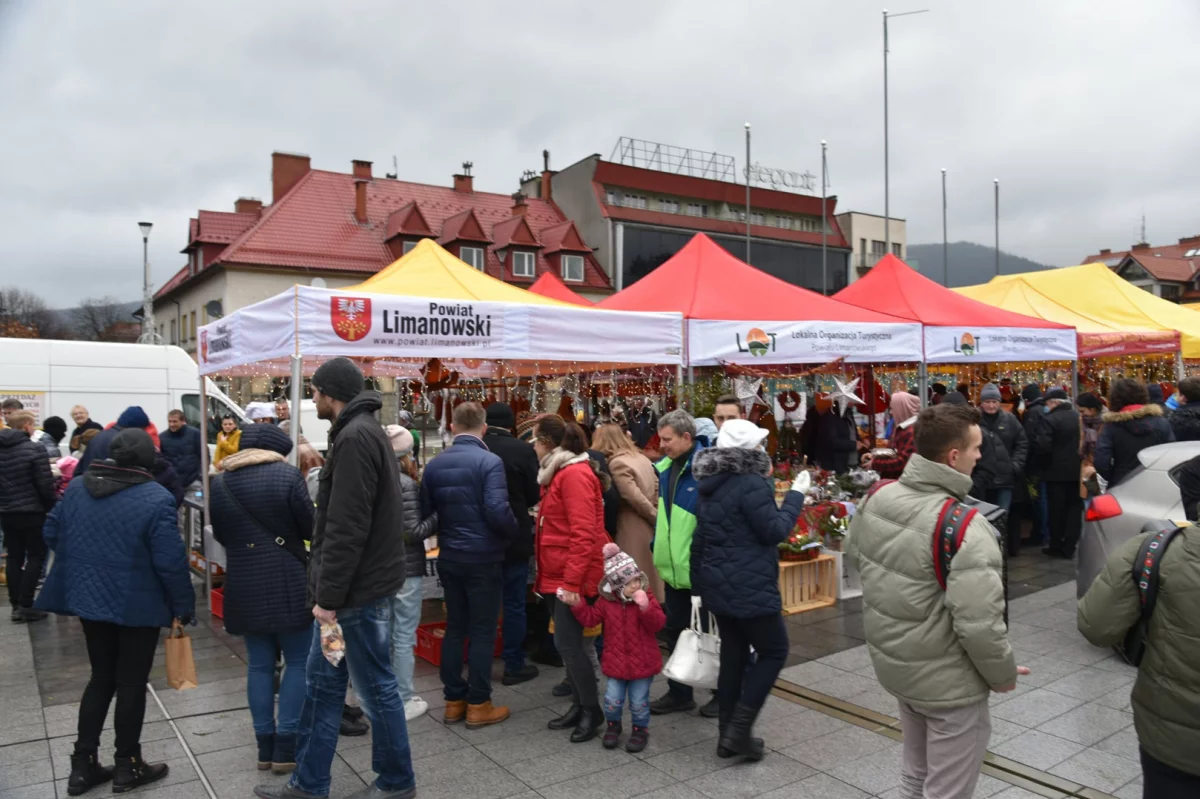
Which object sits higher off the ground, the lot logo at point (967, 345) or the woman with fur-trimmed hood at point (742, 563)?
the lot logo at point (967, 345)

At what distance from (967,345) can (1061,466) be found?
1.97 m

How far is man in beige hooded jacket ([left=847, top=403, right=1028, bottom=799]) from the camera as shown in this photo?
2.50 meters

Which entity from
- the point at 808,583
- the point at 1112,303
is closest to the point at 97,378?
the point at 808,583

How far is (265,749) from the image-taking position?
3.87 m

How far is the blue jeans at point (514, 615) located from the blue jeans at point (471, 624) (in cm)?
64

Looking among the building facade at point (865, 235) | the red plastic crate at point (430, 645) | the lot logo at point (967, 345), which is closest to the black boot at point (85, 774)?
the red plastic crate at point (430, 645)

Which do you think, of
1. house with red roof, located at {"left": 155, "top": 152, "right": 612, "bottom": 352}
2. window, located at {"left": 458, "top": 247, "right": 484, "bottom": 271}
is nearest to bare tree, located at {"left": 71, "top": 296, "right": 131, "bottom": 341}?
house with red roof, located at {"left": 155, "top": 152, "right": 612, "bottom": 352}

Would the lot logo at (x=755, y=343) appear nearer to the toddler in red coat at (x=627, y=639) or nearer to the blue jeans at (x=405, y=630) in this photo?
the toddler in red coat at (x=627, y=639)

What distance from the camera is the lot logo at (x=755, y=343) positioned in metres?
7.93

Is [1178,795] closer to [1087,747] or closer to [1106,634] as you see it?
[1106,634]

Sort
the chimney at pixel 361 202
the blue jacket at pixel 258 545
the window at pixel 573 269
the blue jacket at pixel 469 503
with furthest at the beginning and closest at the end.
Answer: the window at pixel 573 269, the chimney at pixel 361 202, the blue jacket at pixel 469 503, the blue jacket at pixel 258 545

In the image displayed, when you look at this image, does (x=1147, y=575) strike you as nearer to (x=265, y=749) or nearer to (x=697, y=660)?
(x=697, y=660)

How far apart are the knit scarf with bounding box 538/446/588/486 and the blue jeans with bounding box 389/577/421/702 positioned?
94cm

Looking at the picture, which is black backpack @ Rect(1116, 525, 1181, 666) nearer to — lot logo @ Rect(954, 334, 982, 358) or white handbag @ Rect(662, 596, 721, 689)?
white handbag @ Rect(662, 596, 721, 689)
